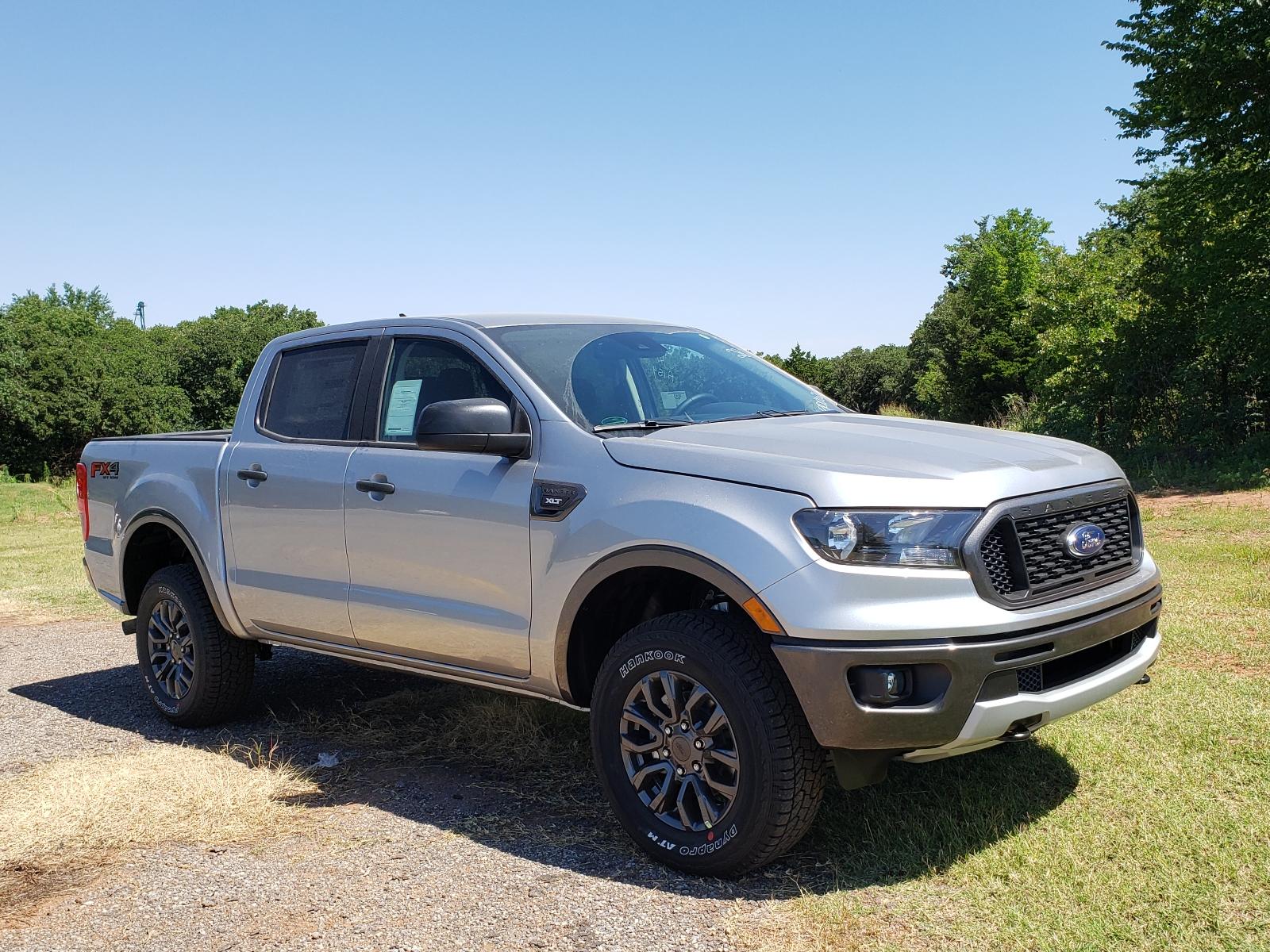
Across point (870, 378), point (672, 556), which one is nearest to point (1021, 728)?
point (672, 556)

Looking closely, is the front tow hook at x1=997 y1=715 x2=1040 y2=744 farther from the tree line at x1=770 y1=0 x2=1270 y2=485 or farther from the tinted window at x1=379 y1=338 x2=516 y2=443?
the tree line at x1=770 y1=0 x2=1270 y2=485

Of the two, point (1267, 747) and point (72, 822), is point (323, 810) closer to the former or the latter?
point (72, 822)

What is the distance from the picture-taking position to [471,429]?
4.23 metres

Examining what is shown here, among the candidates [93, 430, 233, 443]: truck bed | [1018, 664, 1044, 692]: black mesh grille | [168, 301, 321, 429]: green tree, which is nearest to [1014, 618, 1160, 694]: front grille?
[1018, 664, 1044, 692]: black mesh grille

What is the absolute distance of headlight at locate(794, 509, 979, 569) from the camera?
3494 mm

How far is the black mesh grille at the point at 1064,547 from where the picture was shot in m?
3.65

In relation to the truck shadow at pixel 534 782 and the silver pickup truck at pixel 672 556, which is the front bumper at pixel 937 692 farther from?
the truck shadow at pixel 534 782

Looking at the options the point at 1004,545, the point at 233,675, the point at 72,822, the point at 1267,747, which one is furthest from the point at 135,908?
the point at 1267,747

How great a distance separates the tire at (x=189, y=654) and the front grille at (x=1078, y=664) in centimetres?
397

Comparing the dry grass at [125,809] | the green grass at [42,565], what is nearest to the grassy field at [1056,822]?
the dry grass at [125,809]

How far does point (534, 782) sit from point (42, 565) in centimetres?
1139

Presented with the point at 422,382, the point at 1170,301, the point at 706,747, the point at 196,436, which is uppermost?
the point at 1170,301

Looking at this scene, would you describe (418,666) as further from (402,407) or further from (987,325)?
(987,325)

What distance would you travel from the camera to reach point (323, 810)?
15.2ft
